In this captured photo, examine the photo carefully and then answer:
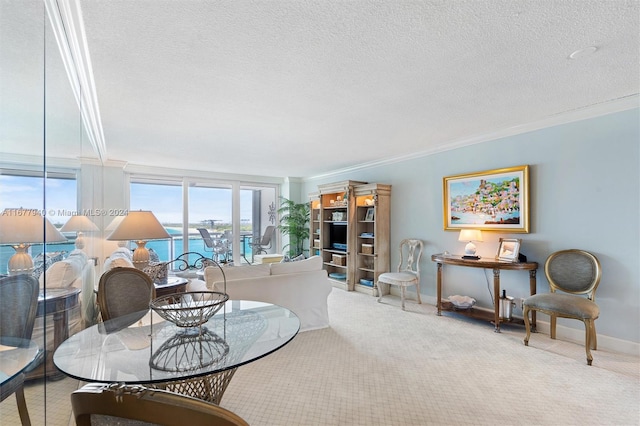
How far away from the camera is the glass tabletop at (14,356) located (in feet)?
3.15

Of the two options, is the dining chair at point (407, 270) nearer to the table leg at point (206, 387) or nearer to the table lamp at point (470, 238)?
the table lamp at point (470, 238)

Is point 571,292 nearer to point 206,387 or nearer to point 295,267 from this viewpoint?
point 295,267

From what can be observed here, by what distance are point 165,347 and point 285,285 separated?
201cm

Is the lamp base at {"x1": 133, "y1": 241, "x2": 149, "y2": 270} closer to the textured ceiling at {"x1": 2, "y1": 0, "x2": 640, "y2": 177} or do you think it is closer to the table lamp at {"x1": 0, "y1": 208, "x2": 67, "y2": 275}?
the textured ceiling at {"x1": 2, "y1": 0, "x2": 640, "y2": 177}

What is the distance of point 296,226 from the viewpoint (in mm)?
7559

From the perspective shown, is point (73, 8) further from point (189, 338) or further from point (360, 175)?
point (360, 175)

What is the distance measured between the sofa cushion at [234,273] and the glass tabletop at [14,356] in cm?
186

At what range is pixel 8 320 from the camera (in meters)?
1.02

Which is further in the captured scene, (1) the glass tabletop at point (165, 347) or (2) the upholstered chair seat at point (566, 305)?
(2) the upholstered chair seat at point (566, 305)

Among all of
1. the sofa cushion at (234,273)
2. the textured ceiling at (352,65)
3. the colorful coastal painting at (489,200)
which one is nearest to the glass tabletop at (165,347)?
the sofa cushion at (234,273)

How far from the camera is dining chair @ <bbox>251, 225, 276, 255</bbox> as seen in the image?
7.67 m

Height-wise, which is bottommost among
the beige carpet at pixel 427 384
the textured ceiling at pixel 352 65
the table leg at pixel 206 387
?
the beige carpet at pixel 427 384

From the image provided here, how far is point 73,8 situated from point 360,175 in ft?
16.8

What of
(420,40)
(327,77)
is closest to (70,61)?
(327,77)
